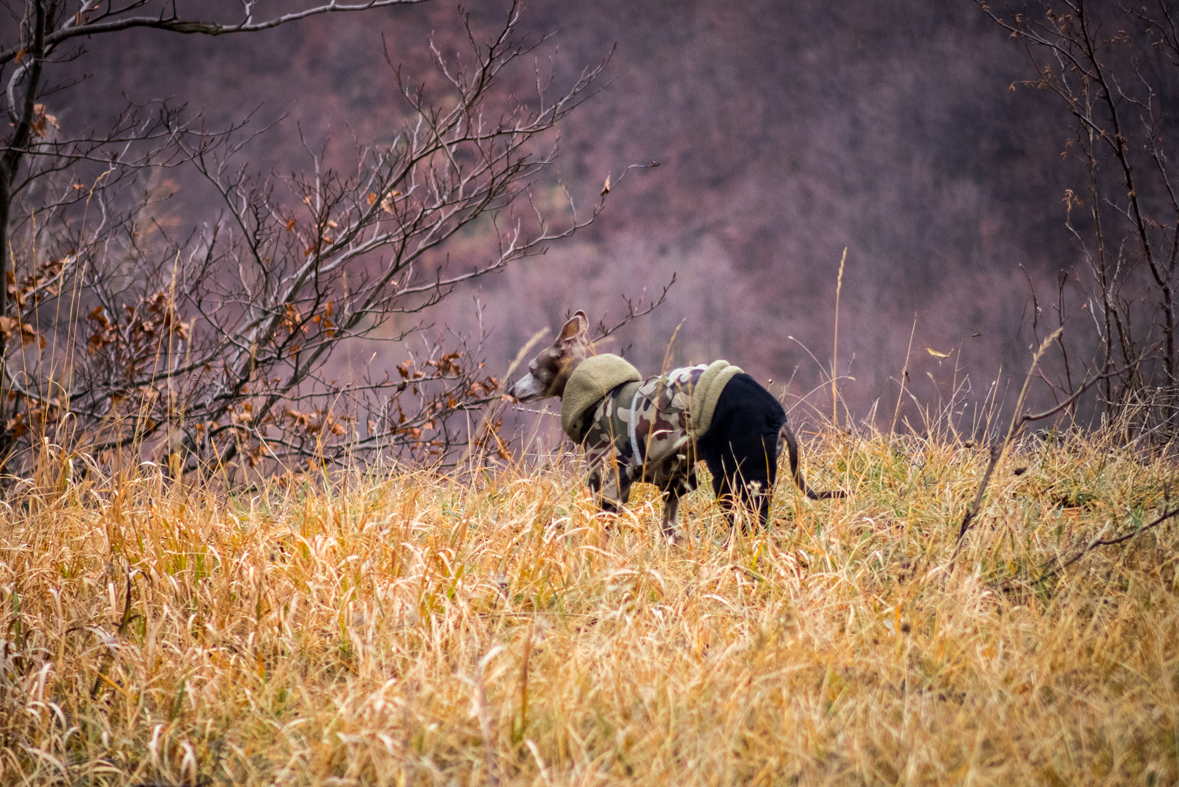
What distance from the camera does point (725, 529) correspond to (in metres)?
3.09

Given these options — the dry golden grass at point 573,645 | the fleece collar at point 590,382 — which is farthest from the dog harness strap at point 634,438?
the dry golden grass at point 573,645

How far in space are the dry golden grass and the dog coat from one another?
20 cm

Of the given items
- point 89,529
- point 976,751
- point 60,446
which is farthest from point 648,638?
point 60,446

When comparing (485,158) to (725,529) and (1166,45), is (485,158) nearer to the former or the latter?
(725,529)

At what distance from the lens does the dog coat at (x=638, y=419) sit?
9.26ft

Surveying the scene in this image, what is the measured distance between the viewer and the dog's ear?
314 centimetres

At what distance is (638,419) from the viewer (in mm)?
2879

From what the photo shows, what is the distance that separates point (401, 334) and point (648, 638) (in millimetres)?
3263

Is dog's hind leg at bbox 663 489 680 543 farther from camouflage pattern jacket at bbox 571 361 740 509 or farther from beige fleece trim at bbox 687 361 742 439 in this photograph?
beige fleece trim at bbox 687 361 742 439

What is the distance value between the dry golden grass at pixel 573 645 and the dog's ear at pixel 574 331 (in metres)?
0.68

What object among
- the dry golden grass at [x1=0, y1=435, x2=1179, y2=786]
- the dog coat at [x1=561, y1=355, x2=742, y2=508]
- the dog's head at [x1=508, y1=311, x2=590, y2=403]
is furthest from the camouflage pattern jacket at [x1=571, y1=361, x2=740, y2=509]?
the dog's head at [x1=508, y1=311, x2=590, y2=403]

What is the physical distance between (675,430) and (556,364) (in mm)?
685

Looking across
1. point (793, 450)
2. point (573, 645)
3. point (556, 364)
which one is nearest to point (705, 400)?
point (793, 450)

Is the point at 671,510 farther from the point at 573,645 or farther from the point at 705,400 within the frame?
the point at 573,645
